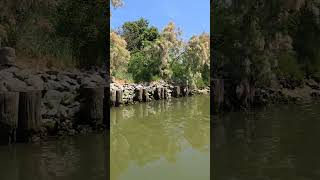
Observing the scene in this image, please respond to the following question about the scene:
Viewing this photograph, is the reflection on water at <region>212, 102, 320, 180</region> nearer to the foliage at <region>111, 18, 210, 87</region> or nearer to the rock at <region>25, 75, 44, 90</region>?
the rock at <region>25, 75, 44, 90</region>

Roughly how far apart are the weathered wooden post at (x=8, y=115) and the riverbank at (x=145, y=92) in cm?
760

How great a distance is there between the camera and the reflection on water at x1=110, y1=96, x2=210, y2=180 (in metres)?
7.61

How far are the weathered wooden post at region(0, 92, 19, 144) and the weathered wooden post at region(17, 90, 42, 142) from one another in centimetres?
12

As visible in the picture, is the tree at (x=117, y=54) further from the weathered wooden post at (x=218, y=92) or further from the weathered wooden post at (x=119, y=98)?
the weathered wooden post at (x=218, y=92)

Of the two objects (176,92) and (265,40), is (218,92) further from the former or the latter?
(176,92)

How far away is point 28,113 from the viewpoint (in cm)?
942

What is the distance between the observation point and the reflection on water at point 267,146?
274 inches

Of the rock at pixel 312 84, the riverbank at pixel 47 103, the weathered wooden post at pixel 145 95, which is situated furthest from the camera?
the rock at pixel 312 84

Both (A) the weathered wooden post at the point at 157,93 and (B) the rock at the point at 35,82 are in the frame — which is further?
(A) the weathered wooden post at the point at 157,93

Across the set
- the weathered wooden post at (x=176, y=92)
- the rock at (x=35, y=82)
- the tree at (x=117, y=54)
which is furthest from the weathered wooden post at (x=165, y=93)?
the rock at (x=35, y=82)

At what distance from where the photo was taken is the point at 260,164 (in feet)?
24.4

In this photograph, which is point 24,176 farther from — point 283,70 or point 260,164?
point 283,70

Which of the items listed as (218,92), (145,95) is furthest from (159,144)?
(145,95)

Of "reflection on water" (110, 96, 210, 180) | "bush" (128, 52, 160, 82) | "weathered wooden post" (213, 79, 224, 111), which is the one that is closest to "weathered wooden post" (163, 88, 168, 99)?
"bush" (128, 52, 160, 82)
